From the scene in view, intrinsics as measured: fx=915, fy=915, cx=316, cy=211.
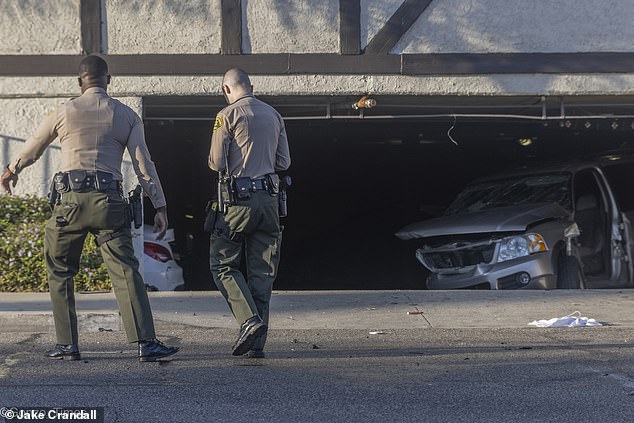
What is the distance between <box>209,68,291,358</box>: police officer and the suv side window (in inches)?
233

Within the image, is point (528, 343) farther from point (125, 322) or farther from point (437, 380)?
point (125, 322)

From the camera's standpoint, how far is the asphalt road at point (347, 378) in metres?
4.83

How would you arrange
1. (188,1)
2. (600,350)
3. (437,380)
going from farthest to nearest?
1. (188,1)
2. (600,350)
3. (437,380)

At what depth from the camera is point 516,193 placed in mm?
11133

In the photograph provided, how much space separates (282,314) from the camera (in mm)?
8172

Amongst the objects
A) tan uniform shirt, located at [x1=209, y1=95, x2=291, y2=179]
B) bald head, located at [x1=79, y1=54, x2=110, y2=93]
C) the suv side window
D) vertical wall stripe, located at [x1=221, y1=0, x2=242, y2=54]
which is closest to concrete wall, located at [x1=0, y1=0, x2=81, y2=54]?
vertical wall stripe, located at [x1=221, y1=0, x2=242, y2=54]

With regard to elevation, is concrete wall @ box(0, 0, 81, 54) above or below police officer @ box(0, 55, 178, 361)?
above

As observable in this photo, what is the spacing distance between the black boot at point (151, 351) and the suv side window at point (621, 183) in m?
6.63

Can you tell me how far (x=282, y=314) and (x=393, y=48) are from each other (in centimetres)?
358

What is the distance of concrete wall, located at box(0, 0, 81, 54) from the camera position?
32.8ft

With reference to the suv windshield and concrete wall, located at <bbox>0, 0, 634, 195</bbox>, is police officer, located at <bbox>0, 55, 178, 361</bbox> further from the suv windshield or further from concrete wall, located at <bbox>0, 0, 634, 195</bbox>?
the suv windshield

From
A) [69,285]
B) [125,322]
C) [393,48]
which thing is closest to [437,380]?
[125,322]

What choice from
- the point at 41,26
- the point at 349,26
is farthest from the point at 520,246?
the point at 41,26

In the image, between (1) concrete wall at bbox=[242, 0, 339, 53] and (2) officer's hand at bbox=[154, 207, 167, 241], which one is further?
(1) concrete wall at bbox=[242, 0, 339, 53]
